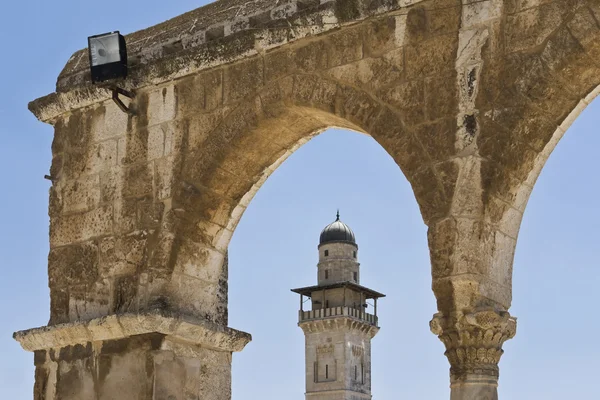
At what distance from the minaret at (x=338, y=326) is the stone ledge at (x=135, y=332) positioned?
166ft

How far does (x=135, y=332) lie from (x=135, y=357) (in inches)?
7.3

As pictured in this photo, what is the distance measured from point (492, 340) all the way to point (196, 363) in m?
2.47

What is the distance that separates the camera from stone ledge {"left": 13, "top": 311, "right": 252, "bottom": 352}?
23.8 ft

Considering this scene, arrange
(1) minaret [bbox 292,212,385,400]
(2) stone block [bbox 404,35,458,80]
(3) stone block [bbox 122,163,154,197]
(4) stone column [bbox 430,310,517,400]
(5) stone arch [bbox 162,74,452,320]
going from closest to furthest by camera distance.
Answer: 1. (4) stone column [bbox 430,310,517,400]
2. (2) stone block [bbox 404,35,458,80]
3. (5) stone arch [bbox 162,74,452,320]
4. (3) stone block [bbox 122,163,154,197]
5. (1) minaret [bbox 292,212,385,400]

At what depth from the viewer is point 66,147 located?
8195mm

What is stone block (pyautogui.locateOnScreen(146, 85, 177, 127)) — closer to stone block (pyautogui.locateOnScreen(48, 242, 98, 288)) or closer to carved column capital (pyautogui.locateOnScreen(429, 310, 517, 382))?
stone block (pyautogui.locateOnScreen(48, 242, 98, 288))

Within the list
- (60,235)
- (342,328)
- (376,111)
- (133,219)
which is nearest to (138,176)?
(133,219)

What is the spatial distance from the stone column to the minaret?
52.4 meters

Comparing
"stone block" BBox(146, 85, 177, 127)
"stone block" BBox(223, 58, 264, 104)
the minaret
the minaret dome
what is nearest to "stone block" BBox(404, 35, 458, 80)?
"stone block" BBox(223, 58, 264, 104)

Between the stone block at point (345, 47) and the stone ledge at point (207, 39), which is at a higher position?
the stone ledge at point (207, 39)

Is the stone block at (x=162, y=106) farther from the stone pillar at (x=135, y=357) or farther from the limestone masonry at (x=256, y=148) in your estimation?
the stone pillar at (x=135, y=357)

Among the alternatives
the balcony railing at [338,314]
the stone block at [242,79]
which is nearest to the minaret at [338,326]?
the balcony railing at [338,314]

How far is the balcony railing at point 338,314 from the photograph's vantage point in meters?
58.8

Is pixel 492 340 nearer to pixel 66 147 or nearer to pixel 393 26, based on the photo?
pixel 393 26
